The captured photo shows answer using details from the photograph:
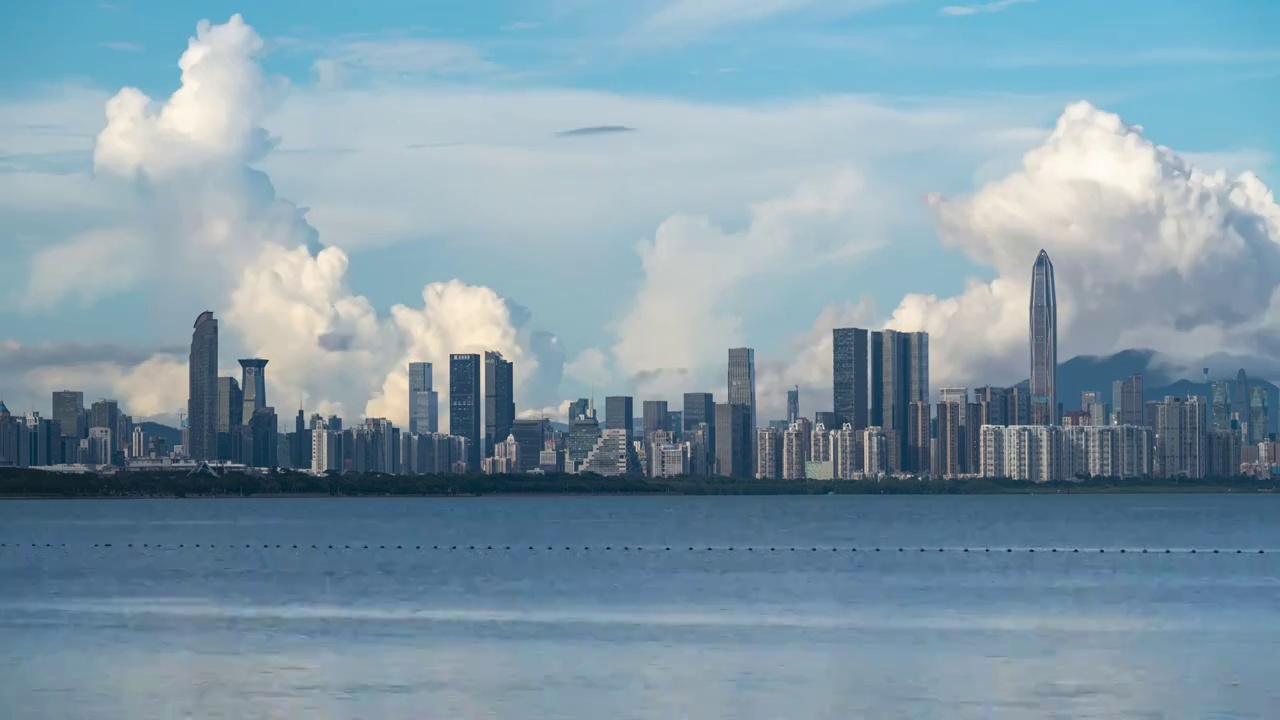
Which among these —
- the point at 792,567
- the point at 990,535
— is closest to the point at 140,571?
the point at 792,567

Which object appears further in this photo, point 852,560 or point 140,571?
point 852,560

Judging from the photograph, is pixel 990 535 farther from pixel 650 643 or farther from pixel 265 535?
pixel 650 643

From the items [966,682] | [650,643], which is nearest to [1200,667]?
[966,682]

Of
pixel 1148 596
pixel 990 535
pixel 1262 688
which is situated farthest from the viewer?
pixel 990 535

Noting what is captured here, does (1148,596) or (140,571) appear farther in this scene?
(140,571)

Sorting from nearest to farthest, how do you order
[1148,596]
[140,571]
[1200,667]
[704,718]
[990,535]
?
[704,718] → [1200,667] → [1148,596] → [140,571] → [990,535]

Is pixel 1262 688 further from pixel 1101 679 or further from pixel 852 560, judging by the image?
pixel 852 560
